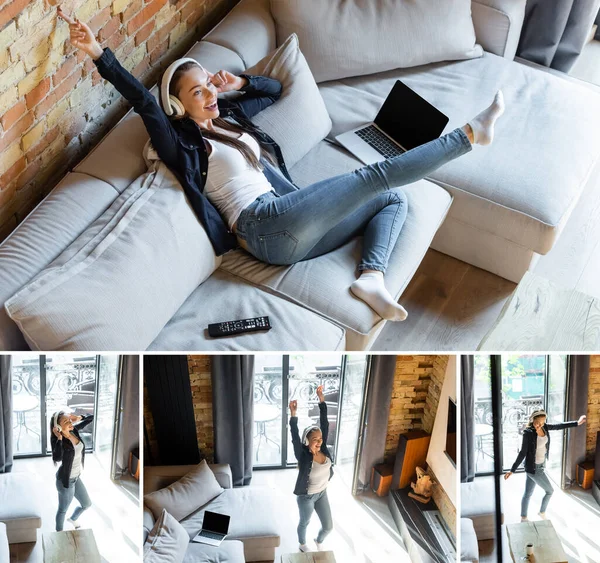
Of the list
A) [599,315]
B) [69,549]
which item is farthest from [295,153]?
[69,549]

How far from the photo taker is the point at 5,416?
5.35 ft

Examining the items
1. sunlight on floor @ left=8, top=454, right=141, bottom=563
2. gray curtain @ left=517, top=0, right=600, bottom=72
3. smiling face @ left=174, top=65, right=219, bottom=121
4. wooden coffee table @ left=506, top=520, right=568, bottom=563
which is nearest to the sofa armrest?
gray curtain @ left=517, top=0, right=600, bottom=72

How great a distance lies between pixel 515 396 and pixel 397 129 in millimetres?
1481

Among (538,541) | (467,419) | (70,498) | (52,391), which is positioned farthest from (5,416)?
(538,541)

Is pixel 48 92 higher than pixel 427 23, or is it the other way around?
pixel 48 92

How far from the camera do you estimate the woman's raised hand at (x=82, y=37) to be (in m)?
2.24

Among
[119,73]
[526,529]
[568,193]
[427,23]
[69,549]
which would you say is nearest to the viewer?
[69,549]

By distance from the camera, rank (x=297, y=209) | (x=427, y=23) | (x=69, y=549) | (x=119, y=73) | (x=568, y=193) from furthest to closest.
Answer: (x=427, y=23) < (x=568, y=193) < (x=297, y=209) < (x=119, y=73) < (x=69, y=549)

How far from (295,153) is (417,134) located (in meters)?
0.49

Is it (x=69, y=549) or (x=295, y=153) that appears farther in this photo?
(x=295, y=153)

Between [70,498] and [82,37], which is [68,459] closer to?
[70,498]

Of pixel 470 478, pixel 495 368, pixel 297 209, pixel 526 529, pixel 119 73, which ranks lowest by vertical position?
pixel 526 529

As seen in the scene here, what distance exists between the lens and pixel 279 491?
68.5 inches

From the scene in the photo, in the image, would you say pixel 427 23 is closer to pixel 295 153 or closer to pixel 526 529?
pixel 295 153
